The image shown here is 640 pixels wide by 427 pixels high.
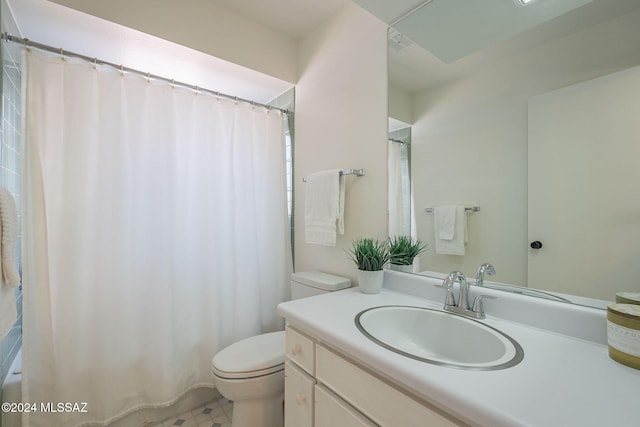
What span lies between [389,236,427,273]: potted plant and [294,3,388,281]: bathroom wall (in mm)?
83

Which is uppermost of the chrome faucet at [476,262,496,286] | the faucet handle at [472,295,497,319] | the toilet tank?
the chrome faucet at [476,262,496,286]

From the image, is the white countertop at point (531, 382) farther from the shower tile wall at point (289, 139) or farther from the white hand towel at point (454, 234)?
the shower tile wall at point (289, 139)

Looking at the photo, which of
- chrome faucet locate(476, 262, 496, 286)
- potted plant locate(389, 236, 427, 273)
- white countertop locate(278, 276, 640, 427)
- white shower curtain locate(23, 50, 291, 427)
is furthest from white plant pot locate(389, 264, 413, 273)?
white shower curtain locate(23, 50, 291, 427)

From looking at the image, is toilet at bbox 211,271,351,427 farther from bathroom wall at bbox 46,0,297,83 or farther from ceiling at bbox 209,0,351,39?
ceiling at bbox 209,0,351,39

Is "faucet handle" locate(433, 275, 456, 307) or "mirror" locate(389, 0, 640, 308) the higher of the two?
"mirror" locate(389, 0, 640, 308)

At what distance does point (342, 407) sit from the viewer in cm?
81

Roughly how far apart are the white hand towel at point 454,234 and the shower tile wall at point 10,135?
6.35ft

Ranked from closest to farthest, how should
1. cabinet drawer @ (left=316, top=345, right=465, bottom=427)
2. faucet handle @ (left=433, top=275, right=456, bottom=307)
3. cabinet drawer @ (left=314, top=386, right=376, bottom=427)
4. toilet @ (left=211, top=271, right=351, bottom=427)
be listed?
1. cabinet drawer @ (left=316, top=345, right=465, bottom=427)
2. cabinet drawer @ (left=314, top=386, right=376, bottom=427)
3. faucet handle @ (left=433, top=275, right=456, bottom=307)
4. toilet @ (left=211, top=271, right=351, bottom=427)

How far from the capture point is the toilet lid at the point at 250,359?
1272 millimetres

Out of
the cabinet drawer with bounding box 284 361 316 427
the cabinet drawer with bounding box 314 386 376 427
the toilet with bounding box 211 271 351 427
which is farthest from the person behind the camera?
the toilet with bounding box 211 271 351 427

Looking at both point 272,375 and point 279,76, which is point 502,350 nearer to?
point 272,375

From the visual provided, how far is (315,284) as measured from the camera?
1555 mm

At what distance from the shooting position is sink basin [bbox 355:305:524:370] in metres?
0.82

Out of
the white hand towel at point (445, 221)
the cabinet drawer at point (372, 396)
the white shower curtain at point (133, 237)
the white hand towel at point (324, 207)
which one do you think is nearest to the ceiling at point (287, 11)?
the white shower curtain at point (133, 237)
